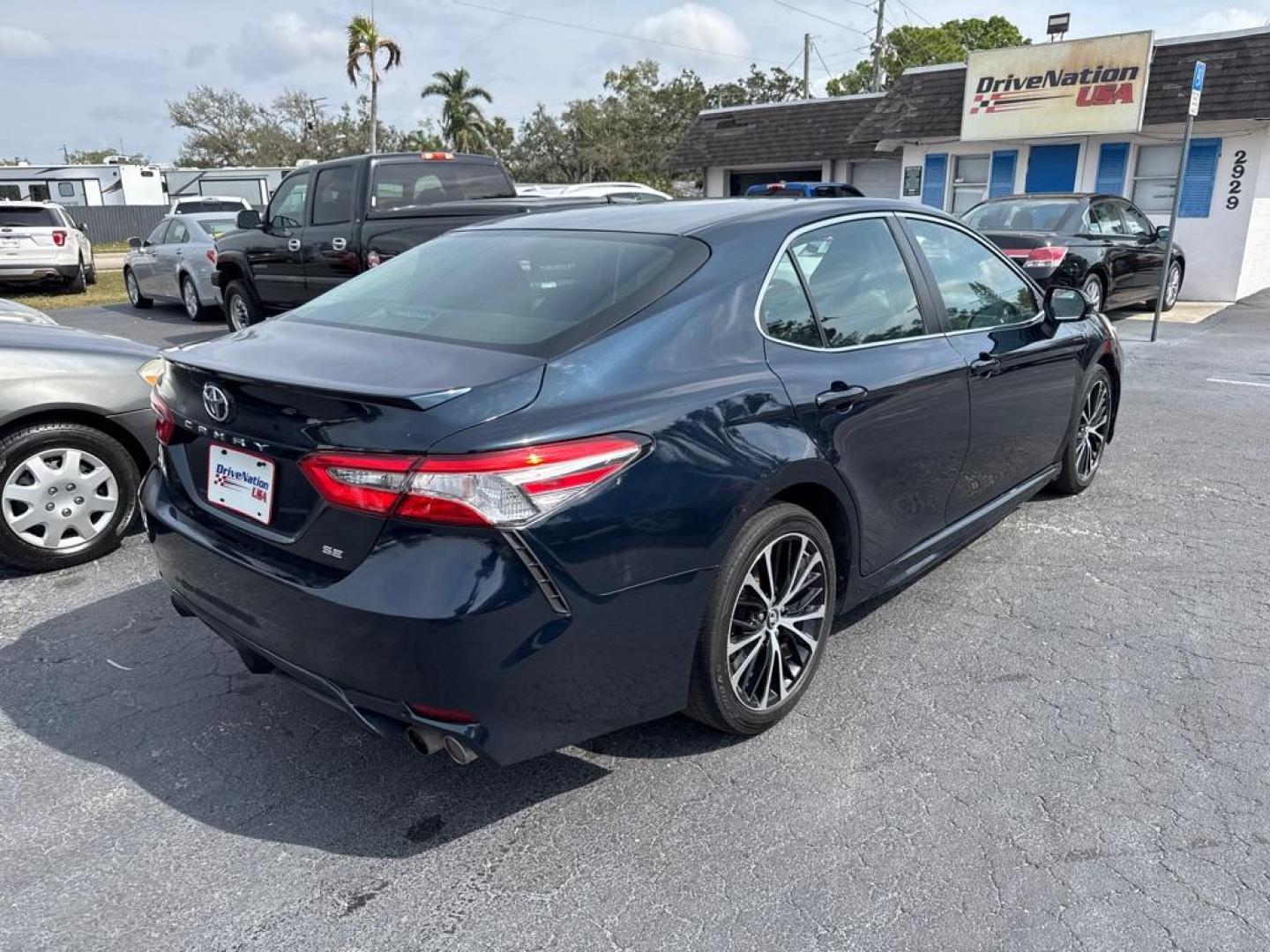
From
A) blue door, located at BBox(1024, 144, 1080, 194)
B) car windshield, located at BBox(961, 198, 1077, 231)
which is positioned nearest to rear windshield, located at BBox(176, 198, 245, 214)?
car windshield, located at BBox(961, 198, 1077, 231)

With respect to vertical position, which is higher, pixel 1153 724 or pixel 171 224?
pixel 171 224

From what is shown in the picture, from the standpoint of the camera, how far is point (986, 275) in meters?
4.28

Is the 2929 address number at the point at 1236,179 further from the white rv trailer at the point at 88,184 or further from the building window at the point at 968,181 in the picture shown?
the white rv trailer at the point at 88,184

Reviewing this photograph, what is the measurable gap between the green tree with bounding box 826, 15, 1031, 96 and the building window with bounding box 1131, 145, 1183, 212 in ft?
104

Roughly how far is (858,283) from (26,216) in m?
17.0

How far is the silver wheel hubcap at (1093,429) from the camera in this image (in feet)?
16.7

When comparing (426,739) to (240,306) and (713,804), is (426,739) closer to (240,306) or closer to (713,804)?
(713,804)

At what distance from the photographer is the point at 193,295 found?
44.9ft

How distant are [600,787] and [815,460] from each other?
119cm

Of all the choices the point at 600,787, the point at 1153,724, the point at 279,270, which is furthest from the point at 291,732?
the point at 279,270

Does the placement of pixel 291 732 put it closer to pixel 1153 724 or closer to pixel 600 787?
pixel 600 787

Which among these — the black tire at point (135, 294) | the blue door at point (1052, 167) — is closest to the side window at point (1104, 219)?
the blue door at point (1052, 167)

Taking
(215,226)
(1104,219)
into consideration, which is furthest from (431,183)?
(1104,219)

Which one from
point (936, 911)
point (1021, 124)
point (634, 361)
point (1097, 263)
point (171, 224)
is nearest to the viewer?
point (936, 911)
